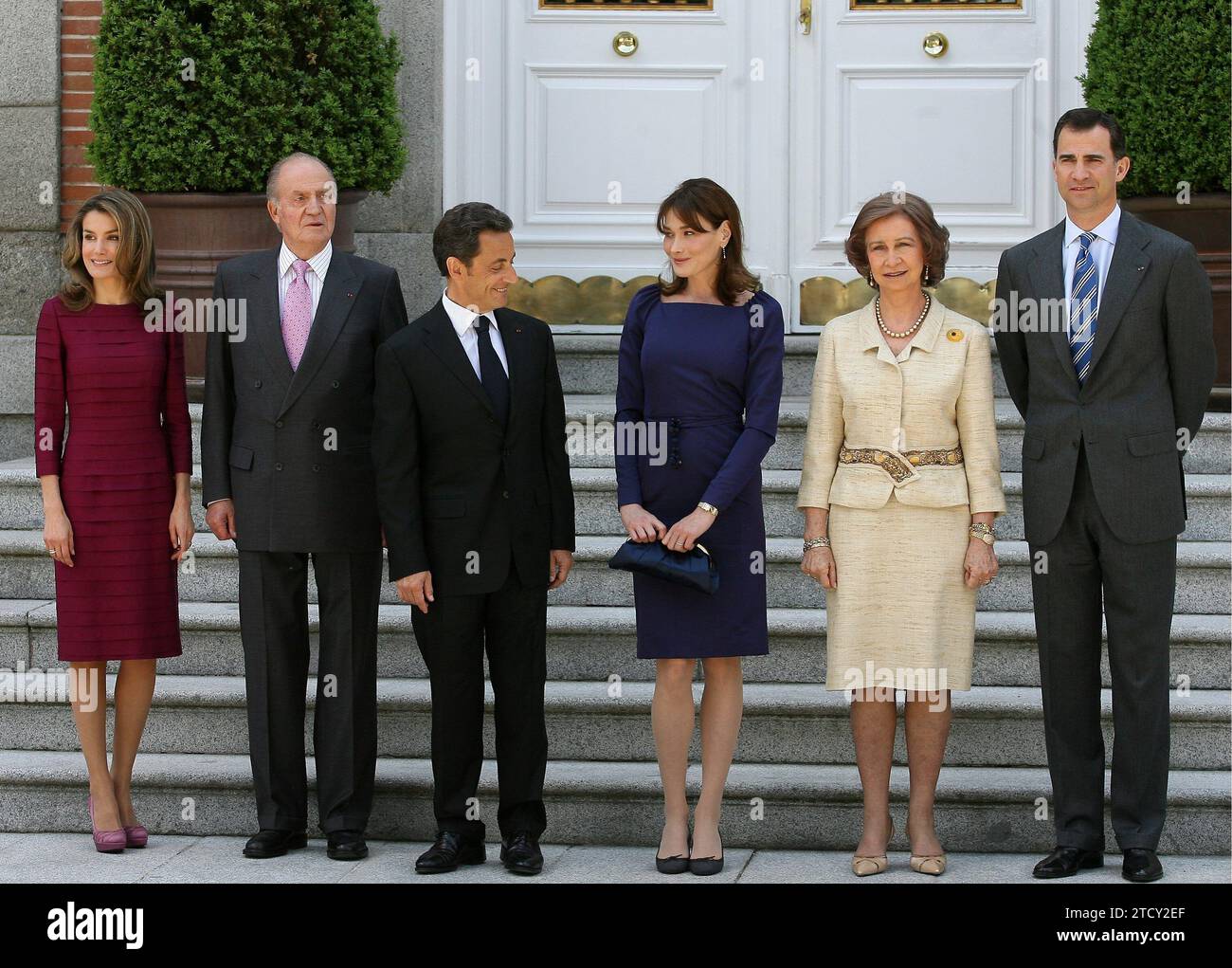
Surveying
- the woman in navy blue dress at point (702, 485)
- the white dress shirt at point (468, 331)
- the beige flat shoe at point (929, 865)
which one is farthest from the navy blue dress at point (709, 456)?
the beige flat shoe at point (929, 865)

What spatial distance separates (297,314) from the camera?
16.0ft

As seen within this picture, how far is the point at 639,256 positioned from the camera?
7273mm

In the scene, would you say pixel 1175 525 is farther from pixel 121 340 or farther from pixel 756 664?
pixel 121 340

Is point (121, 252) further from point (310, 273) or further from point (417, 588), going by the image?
point (417, 588)

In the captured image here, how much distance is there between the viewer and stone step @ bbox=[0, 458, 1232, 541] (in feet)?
18.7

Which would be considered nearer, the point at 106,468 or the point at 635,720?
the point at 106,468

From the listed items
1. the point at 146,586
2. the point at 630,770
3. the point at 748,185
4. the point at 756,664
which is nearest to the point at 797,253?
the point at 748,185

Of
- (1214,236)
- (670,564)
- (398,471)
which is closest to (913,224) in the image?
(670,564)

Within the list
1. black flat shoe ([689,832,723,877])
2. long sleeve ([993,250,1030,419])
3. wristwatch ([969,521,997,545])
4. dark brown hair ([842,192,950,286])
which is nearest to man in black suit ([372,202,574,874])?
black flat shoe ([689,832,723,877])

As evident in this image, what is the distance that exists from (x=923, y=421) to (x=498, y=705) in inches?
54.3

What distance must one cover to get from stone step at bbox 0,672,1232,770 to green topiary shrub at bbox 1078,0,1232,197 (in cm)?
195

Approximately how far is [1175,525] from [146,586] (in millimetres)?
2815

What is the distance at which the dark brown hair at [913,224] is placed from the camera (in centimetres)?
453

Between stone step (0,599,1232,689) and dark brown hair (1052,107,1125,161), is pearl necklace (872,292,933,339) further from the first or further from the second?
stone step (0,599,1232,689)
